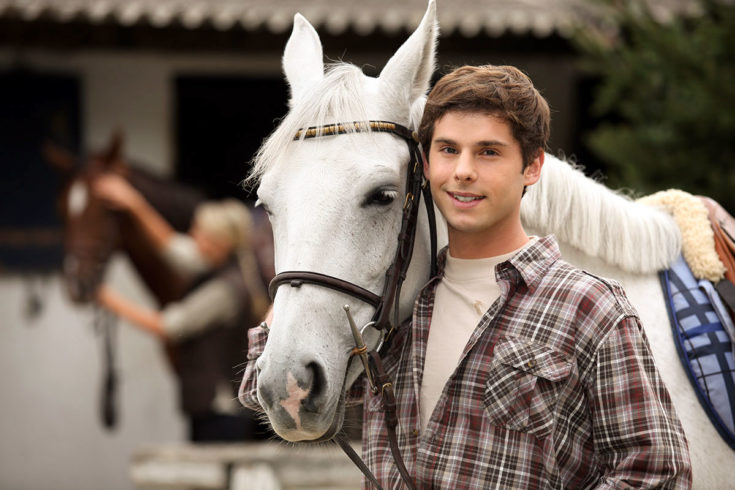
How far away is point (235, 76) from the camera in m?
5.80

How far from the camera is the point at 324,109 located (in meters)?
1.70

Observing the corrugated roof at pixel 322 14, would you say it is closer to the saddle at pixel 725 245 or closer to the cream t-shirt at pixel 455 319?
the saddle at pixel 725 245

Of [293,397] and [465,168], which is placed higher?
[465,168]

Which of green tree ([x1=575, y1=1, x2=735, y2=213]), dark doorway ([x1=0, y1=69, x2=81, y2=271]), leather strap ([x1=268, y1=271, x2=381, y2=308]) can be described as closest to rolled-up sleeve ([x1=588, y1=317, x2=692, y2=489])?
leather strap ([x1=268, y1=271, x2=381, y2=308])

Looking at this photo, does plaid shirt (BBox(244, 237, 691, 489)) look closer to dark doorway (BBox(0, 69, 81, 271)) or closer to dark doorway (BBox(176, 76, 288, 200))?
dark doorway (BBox(176, 76, 288, 200))

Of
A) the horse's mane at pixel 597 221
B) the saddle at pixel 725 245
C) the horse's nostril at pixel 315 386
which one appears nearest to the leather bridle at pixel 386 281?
the horse's nostril at pixel 315 386

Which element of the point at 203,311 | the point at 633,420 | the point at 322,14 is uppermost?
the point at 322,14

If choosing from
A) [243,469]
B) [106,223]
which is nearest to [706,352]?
[243,469]

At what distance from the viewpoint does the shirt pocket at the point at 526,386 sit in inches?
56.5

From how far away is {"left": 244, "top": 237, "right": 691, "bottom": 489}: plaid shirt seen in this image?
1.39 m

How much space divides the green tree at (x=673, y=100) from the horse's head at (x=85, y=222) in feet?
10.2

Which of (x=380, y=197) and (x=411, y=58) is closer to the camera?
(x=380, y=197)

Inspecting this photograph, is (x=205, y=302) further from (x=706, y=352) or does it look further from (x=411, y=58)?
(x=706, y=352)

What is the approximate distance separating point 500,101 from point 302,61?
0.65 m
